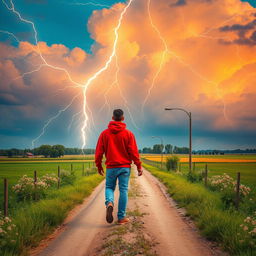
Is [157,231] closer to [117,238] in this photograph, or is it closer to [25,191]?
[117,238]

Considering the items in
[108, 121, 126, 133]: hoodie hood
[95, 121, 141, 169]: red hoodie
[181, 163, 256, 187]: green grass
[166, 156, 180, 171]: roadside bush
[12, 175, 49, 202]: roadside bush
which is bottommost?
[181, 163, 256, 187]: green grass

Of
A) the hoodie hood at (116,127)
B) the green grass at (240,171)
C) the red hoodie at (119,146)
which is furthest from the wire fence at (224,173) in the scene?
the hoodie hood at (116,127)

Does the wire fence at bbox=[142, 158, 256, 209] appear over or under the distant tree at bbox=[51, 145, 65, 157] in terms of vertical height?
over

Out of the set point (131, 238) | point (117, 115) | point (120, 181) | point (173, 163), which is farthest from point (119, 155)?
point (173, 163)

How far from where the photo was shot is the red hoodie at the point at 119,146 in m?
4.46

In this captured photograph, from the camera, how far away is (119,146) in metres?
4.51

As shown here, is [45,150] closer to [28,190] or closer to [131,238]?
[28,190]

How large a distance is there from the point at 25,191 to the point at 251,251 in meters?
6.92

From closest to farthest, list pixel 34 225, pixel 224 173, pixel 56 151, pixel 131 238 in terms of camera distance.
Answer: pixel 131 238 → pixel 34 225 → pixel 224 173 → pixel 56 151

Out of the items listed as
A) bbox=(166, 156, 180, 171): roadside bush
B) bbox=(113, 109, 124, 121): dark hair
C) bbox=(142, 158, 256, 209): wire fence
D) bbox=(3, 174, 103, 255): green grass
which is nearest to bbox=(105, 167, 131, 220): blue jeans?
bbox=(113, 109, 124, 121): dark hair

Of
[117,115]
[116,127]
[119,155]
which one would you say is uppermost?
[117,115]

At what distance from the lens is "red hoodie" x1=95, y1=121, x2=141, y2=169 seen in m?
4.46

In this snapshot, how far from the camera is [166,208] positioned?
670cm

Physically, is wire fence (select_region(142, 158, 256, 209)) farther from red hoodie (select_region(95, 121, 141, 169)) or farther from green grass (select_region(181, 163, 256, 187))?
red hoodie (select_region(95, 121, 141, 169))
